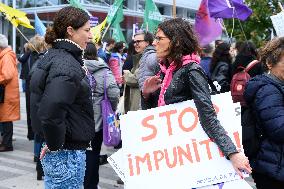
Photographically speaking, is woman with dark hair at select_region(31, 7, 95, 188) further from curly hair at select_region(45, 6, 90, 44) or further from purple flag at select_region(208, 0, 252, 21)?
purple flag at select_region(208, 0, 252, 21)

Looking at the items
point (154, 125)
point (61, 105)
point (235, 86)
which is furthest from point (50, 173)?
point (235, 86)

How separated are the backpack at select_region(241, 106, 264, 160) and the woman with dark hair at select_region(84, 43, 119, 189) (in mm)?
2341

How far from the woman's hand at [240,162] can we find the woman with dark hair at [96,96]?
8.78ft

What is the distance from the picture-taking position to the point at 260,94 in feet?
10.00

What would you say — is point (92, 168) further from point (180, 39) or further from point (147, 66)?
point (180, 39)

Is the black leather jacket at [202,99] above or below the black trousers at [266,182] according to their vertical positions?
above

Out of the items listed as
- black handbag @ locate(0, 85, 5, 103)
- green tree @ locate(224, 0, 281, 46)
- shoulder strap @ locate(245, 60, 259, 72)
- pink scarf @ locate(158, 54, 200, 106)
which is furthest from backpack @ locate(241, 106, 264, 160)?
green tree @ locate(224, 0, 281, 46)

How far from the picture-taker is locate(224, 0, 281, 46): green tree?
20016mm

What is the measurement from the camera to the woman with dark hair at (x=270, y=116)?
117 inches

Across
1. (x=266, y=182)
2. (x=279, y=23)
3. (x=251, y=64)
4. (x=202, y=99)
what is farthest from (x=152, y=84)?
(x=251, y=64)

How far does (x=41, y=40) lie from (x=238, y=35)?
14.8m

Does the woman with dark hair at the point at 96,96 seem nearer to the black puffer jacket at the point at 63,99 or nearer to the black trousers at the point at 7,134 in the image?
the black puffer jacket at the point at 63,99

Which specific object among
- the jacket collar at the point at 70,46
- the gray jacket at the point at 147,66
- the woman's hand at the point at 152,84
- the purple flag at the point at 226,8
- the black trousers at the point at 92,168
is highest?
the purple flag at the point at 226,8

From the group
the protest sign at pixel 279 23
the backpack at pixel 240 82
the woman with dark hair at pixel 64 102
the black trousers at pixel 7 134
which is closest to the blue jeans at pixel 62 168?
the woman with dark hair at pixel 64 102
